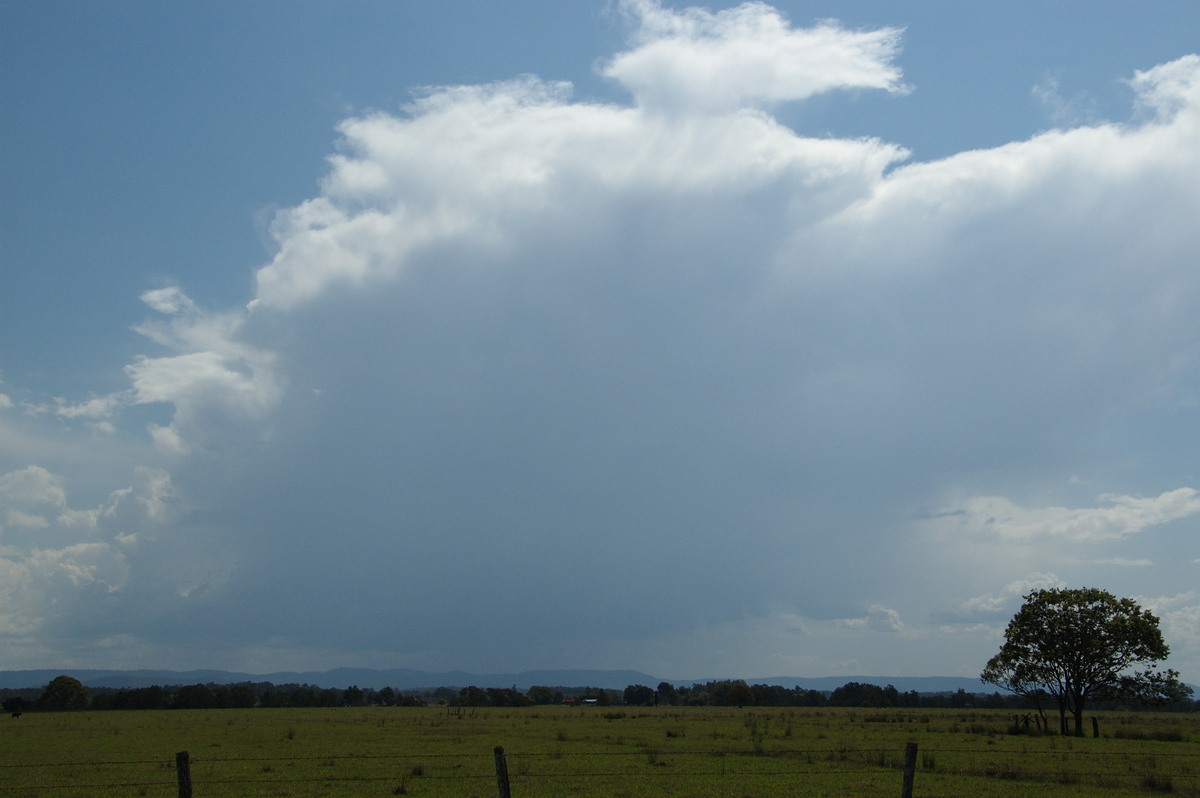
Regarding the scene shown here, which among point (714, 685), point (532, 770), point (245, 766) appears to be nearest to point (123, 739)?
point (245, 766)

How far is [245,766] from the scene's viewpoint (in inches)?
1144

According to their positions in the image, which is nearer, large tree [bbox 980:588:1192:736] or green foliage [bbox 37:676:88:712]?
large tree [bbox 980:588:1192:736]

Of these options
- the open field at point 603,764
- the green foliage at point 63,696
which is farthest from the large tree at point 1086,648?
the green foliage at point 63,696

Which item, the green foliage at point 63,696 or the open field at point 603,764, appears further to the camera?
the green foliage at point 63,696

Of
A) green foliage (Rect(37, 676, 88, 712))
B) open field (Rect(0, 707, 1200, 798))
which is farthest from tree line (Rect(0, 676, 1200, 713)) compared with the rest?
open field (Rect(0, 707, 1200, 798))

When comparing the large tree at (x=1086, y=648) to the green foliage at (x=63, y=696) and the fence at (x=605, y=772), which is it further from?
the green foliage at (x=63, y=696)

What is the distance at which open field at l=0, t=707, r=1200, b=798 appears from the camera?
73.4ft

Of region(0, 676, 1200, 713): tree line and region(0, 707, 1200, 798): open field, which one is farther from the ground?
region(0, 707, 1200, 798): open field

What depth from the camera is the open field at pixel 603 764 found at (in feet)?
73.4

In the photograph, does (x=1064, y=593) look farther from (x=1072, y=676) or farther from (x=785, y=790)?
(x=785, y=790)

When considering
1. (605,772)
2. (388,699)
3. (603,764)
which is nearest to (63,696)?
(388,699)

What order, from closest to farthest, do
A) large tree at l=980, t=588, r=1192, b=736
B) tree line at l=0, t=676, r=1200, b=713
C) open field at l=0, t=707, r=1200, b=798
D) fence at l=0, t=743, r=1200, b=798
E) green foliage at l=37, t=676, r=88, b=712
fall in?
open field at l=0, t=707, r=1200, b=798
fence at l=0, t=743, r=1200, b=798
large tree at l=980, t=588, r=1192, b=736
green foliage at l=37, t=676, r=88, b=712
tree line at l=0, t=676, r=1200, b=713

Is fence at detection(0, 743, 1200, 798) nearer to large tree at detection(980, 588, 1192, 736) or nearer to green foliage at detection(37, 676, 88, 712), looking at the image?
large tree at detection(980, 588, 1192, 736)

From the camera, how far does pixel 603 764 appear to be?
1115 inches
